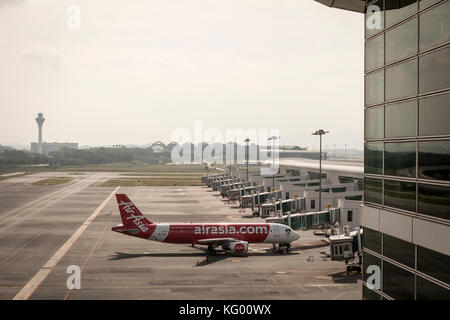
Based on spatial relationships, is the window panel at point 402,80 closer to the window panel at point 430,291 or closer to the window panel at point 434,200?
the window panel at point 434,200

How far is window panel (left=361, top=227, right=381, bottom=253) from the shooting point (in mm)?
21391

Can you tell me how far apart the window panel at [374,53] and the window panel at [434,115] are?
399 cm

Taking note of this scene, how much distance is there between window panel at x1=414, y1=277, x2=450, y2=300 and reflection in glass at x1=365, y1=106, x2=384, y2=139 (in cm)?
670

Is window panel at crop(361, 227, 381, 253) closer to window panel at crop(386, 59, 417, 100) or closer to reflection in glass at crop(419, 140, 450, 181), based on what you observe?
reflection in glass at crop(419, 140, 450, 181)

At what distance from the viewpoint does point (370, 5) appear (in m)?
22.3

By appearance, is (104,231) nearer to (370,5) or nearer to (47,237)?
(47,237)

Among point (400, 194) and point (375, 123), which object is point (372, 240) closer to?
point (400, 194)

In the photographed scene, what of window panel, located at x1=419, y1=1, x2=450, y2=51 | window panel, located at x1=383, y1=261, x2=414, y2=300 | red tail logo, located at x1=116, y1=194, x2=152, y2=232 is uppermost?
window panel, located at x1=419, y1=1, x2=450, y2=51

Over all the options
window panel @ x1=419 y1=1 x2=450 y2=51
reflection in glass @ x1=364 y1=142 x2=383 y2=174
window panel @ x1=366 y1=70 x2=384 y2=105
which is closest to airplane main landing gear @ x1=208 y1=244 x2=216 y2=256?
reflection in glass @ x1=364 y1=142 x2=383 y2=174

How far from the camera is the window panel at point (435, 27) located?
52.4 feet

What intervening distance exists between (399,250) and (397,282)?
138 cm

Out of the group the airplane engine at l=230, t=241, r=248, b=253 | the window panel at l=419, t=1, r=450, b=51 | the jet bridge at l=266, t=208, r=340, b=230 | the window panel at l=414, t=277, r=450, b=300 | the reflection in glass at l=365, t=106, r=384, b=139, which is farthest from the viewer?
the jet bridge at l=266, t=208, r=340, b=230
